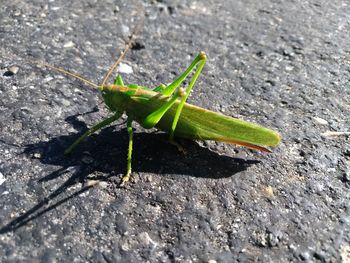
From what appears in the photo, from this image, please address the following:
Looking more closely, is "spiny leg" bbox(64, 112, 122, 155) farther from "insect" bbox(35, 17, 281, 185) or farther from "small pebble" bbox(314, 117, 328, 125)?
"small pebble" bbox(314, 117, 328, 125)

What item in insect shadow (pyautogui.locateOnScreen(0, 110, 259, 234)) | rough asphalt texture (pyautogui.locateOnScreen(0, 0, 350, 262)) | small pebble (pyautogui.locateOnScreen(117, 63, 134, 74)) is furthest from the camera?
small pebble (pyautogui.locateOnScreen(117, 63, 134, 74))

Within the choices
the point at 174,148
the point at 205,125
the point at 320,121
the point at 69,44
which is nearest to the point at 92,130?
the point at 174,148

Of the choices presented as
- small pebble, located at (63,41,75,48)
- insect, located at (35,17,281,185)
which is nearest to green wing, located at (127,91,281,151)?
insect, located at (35,17,281,185)

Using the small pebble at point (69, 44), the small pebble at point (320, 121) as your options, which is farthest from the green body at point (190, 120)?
the small pebble at point (69, 44)

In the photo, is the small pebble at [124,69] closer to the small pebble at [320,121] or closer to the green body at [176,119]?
the green body at [176,119]

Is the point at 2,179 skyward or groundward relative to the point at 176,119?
groundward

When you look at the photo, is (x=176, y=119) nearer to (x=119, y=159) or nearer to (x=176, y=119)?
(x=176, y=119)

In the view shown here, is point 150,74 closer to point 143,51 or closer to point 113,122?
point 143,51

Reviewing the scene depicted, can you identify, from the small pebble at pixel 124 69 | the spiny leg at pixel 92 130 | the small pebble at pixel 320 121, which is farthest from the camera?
the small pebble at pixel 124 69
